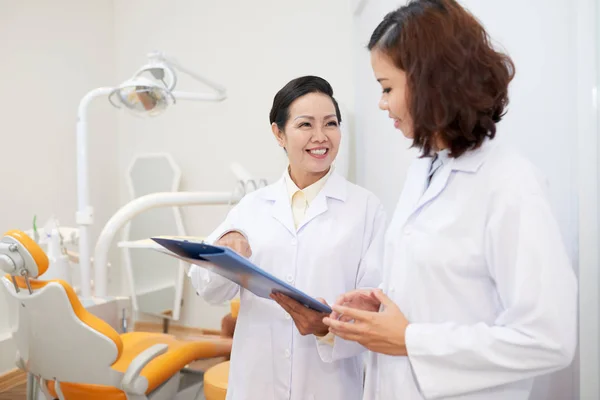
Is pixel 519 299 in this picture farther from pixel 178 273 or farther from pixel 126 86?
pixel 178 273

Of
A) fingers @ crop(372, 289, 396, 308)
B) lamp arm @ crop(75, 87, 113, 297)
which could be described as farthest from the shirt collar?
lamp arm @ crop(75, 87, 113, 297)

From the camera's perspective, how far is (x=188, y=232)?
425 centimetres

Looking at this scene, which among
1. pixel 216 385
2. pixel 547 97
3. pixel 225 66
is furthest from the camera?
pixel 225 66

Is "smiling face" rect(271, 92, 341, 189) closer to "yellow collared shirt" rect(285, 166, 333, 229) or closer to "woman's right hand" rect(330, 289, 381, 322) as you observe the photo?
"yellow collared shirt" rect(285, 166, 333, 229)

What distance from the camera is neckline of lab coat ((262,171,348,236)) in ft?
4.87

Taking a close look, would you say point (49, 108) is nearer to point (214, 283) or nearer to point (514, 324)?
point (214, 283)

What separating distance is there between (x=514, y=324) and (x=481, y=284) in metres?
0.10

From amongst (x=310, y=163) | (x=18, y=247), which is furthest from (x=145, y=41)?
(x=310, y=163)

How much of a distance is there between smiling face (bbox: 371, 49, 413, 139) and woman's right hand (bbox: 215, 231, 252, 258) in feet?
2.02


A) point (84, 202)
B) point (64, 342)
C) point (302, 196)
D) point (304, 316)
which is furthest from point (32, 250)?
point (304, 316)

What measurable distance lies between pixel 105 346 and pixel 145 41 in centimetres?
323

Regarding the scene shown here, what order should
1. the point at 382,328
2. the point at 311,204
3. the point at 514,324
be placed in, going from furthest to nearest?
the point at 311,204
the point at 382,328
the point at 514,324

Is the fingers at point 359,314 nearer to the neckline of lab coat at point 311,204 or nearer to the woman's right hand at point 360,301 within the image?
the woman's right hand at point 360,301

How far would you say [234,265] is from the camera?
3.32ft
